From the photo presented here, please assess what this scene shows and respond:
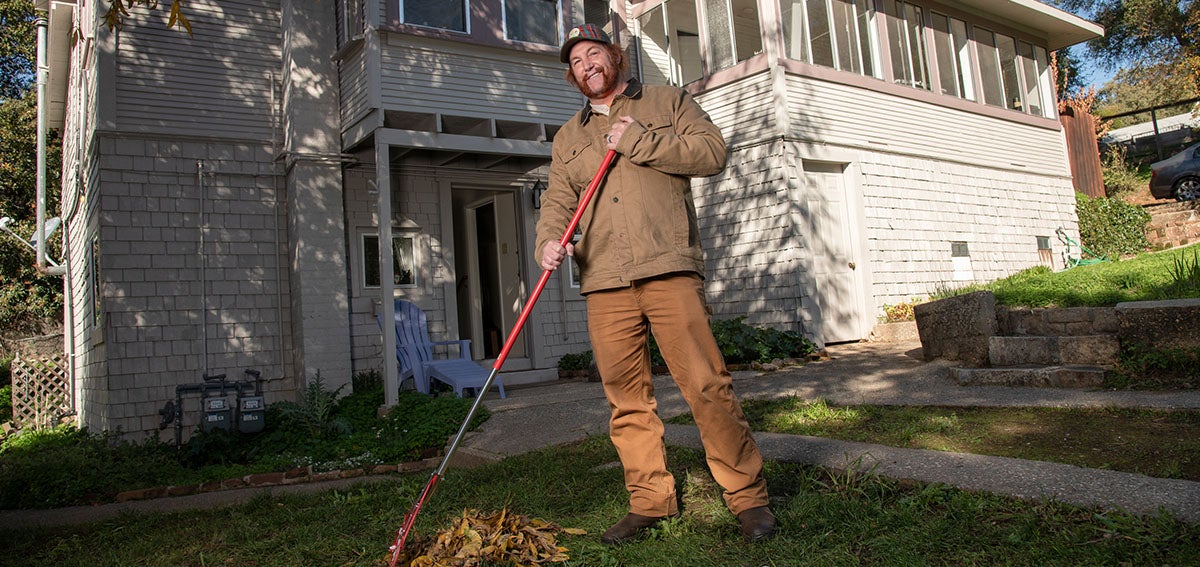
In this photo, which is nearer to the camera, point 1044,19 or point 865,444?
point 865,444

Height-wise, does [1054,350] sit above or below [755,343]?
below

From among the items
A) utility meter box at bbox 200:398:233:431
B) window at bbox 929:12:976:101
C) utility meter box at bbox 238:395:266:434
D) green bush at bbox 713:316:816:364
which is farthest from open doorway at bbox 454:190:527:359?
window at bbox 929:12:976:101

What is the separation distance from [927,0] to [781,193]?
4.70 meters

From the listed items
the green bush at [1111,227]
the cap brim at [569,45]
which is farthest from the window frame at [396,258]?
the green bush at [1111,227]

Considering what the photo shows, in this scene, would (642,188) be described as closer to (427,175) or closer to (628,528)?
(628,528)

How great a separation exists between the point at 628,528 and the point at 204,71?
7.94m

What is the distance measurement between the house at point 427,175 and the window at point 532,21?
0.03 meters

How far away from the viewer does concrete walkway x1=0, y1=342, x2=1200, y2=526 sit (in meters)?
2.80

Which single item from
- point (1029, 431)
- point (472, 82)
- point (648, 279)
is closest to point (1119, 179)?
point (472, 82)

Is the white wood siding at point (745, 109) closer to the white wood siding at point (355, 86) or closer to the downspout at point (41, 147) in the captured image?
the white wood siding at point (355, 86)

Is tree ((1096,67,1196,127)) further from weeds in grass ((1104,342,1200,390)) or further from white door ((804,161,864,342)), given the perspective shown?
weeds in grass ((1104,342,1200,390))

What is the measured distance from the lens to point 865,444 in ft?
12.5

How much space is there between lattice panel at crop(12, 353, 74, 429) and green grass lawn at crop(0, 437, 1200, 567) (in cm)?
893

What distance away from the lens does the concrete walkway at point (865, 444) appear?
9.18 feet
